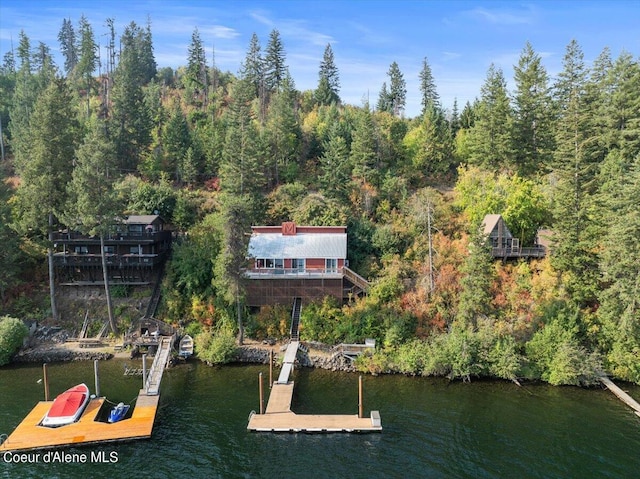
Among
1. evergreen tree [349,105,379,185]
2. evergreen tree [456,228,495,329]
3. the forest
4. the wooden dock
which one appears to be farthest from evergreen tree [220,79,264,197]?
the wooden dock

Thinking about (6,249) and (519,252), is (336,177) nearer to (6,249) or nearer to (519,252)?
(519,252)

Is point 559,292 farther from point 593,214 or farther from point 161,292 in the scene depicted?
point 161,292

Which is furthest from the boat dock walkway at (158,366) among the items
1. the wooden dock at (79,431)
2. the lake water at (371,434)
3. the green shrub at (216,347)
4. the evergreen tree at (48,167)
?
the evergreen tree at (48,167)

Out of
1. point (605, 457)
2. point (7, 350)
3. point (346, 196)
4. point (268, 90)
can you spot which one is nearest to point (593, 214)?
point (605, 457)

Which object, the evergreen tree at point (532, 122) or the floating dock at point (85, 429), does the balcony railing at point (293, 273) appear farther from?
the evergreen tree at point (532, 122)

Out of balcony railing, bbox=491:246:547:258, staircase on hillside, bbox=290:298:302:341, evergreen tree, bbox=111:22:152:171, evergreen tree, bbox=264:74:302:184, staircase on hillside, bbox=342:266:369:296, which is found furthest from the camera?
evergreen tree, bbox=111:22:152:171

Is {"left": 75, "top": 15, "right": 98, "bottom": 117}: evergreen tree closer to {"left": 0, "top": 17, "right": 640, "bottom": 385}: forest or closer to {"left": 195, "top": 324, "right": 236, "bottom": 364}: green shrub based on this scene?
{"left": 0, "top": 17, "right": 640, "bottom": 385}: forest

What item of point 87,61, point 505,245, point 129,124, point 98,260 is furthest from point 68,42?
point 505,245
